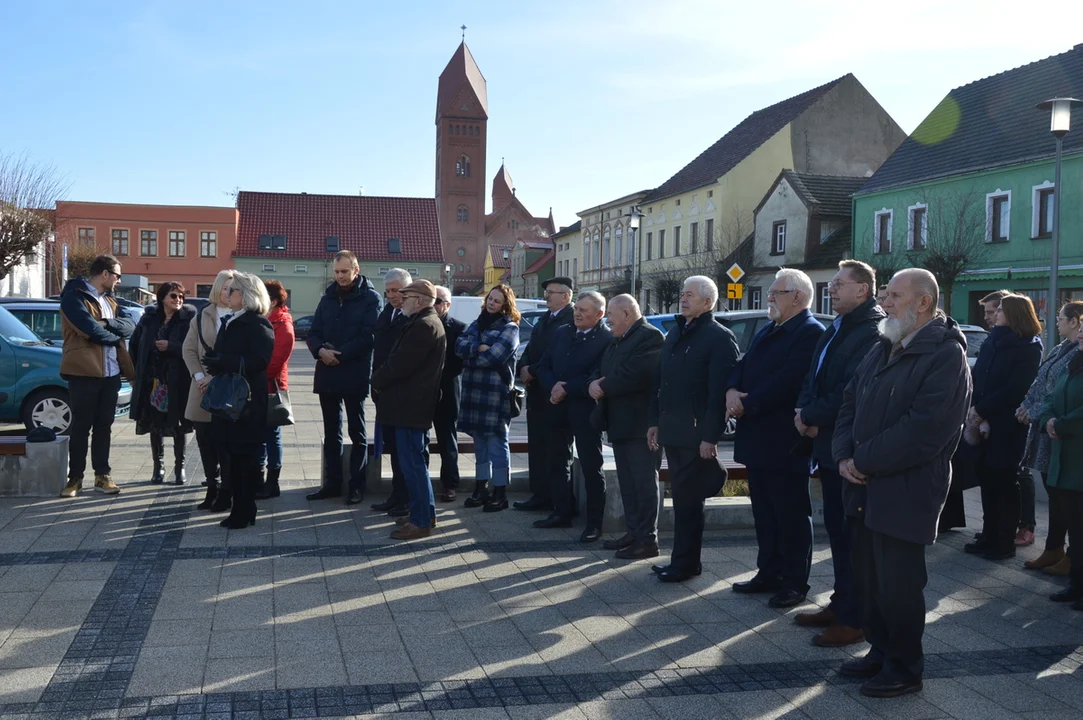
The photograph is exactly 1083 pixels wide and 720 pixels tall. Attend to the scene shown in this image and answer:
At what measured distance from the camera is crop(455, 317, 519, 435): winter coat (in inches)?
342

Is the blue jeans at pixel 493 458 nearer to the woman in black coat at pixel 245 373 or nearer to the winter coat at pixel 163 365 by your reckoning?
the woman in black coat at pixel 245 373

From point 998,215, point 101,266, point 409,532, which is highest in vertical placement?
point 998,215

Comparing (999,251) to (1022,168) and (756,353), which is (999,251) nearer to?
(1022,168)

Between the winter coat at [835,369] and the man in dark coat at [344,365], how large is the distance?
4.41 m

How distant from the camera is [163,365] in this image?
955cm

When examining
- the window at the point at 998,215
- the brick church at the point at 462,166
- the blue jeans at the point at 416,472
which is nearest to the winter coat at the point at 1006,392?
the blue jeans at the point at 416,472

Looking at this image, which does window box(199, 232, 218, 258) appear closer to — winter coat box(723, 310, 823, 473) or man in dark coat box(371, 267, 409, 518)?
man in dark coat box(371, 267, 409, 518)

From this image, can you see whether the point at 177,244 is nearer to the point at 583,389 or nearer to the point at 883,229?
the point at 883,229

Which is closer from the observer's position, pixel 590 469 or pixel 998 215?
pixel 590 469

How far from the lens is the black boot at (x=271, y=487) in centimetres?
915

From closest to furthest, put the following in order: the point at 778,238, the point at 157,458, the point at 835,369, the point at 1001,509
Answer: the point at 835,369 < the point at 1001,509 < the point at 157,458 < the point at 778,238

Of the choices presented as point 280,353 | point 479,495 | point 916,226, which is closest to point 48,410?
point 280,353

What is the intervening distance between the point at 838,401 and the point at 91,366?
257 inches

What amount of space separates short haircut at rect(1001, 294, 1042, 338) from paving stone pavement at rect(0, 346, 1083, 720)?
5.46 ft
